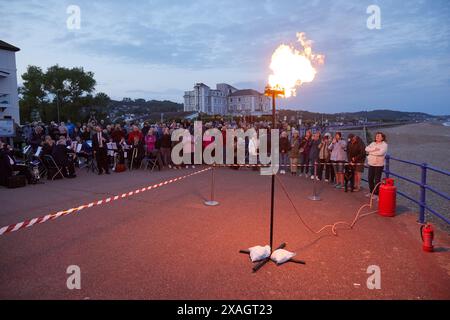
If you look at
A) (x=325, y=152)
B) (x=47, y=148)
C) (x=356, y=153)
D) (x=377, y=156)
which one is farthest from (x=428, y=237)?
(x=47, y=148)

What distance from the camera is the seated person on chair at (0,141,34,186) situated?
11848mm

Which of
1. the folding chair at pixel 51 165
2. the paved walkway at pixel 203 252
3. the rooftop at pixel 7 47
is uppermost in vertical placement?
the rooftop at pixel 7 47

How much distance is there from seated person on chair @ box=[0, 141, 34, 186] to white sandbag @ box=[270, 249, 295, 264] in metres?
10.9

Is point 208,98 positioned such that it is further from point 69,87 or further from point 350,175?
point 350,175

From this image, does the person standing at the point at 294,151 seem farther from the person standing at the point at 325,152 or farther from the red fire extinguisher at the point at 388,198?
the red fire extinguisher at the point at 388,198

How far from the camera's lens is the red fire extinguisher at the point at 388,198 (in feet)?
25.8

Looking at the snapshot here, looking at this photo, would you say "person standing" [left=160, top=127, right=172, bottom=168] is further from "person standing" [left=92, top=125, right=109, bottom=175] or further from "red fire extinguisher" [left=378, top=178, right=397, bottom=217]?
"red fire extinguisher" [left=378, top=178, right=397, bottom=217]

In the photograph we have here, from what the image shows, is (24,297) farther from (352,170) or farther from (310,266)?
(352,170)

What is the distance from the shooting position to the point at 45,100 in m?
80.8

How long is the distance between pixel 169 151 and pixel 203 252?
11577 mm

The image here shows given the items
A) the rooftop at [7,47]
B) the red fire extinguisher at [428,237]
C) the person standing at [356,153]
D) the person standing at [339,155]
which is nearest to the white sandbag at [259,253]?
the red fire extinguisher at [428,237]

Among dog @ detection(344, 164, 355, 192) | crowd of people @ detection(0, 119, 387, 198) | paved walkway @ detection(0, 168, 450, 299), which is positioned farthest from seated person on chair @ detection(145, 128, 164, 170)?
dog @ detection(344, 164, 355, 192)

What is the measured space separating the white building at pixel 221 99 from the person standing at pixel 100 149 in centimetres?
10797

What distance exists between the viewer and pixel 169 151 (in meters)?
16.8
